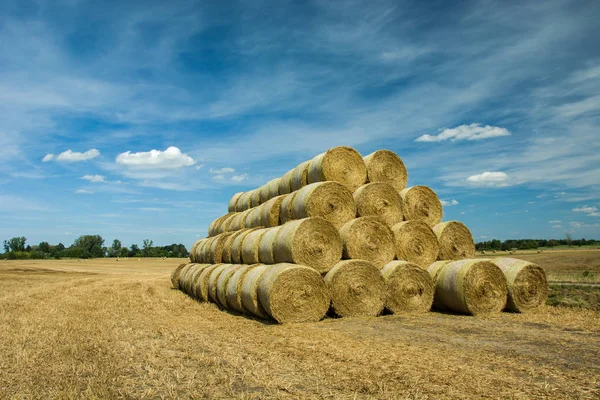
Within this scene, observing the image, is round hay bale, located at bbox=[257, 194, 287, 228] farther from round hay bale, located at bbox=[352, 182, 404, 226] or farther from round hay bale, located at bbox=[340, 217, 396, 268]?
round hay bale, located at bbox=[340, 217, 396, 268]

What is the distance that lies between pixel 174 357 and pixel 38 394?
1.77 metres

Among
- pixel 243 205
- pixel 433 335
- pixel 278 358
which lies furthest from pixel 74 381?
pixel 243 205

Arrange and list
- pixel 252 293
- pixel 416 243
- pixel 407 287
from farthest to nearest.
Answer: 1. pixel 416 243
2. pixel 407 287
3. pixel 252 293

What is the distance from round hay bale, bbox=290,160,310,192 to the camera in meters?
12.7

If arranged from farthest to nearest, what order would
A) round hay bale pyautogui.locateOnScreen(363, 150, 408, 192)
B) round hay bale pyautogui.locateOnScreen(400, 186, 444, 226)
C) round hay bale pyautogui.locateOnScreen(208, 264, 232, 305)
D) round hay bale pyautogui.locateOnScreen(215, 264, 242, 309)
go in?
round hay bale pyautogui.locateOnScreen(363, 150, 408, 192)
round hay bale pyautogui.locateOnScreen(400, 186, 444, 226)
round hay bale pyautogui.locateOnScreen(208, 264, 232, 305)
round hay bale pyautogui.locateOnScreen(215, 264, 242, 309)

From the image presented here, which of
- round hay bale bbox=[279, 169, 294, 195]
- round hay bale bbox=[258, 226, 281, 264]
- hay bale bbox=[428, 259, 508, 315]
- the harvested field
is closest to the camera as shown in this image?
the harvested field

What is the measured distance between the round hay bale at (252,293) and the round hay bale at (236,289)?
0.12 meters

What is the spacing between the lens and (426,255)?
11320 mm

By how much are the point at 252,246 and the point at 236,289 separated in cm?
151

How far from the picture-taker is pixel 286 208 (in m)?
11.7

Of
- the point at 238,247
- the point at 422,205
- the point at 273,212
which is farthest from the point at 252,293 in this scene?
the point at 422,205

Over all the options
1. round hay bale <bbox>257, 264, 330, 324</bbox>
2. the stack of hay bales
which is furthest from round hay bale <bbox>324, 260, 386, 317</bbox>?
round hay bale <bbox>257, 264, 330, 324</bbox>

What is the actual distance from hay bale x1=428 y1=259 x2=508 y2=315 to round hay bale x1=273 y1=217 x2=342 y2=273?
2.50m

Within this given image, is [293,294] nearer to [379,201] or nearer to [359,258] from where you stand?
[359,258]
